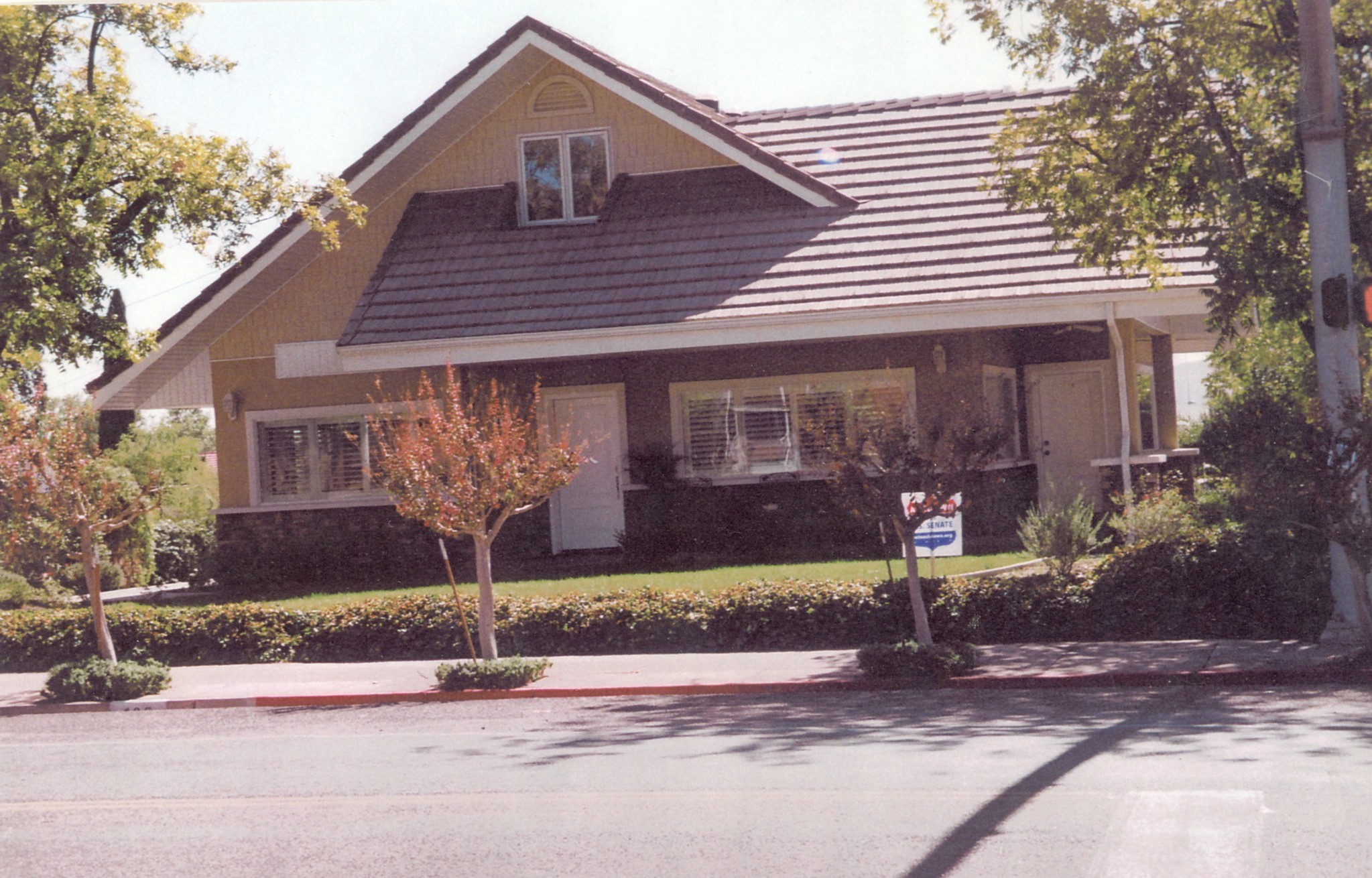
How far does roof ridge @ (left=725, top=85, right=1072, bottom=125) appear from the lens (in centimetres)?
2302

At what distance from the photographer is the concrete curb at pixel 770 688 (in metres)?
11.4

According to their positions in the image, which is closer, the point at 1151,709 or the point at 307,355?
the point at 1151,709

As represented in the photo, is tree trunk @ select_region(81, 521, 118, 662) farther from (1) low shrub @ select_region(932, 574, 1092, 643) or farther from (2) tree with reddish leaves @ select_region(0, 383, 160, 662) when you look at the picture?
(1) low shrub @ select_region(932, 574, 1092, 643)

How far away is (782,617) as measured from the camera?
47.4ft

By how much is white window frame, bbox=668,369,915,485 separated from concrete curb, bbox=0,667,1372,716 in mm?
7921

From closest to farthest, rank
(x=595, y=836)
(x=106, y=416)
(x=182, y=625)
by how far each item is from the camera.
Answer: (x=595, y=836) < (x=182, y=625) < (x=106, y=416)

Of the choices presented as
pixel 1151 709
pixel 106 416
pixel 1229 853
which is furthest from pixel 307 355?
pixel 1229 853

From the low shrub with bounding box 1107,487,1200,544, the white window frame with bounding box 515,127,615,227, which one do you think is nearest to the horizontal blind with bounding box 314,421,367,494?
the white window frame with bounding box 515,127,615,227

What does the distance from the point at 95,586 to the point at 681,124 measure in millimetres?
10826

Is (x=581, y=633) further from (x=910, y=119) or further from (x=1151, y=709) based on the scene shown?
(x=910, y=119)

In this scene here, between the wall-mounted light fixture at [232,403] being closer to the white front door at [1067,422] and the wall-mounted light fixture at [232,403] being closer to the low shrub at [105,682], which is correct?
the low shrub at [105,682]

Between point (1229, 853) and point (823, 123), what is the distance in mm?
18343

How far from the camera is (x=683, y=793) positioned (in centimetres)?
827

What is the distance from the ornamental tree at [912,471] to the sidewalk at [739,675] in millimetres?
945
